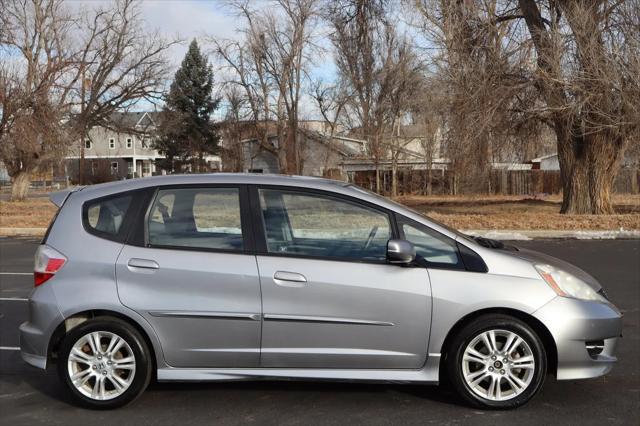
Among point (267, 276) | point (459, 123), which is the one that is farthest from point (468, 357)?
point (459, 123)

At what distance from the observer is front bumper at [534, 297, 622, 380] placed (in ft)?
14.3

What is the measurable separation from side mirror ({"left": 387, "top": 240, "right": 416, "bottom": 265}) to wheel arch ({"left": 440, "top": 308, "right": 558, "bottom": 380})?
22.4 inches

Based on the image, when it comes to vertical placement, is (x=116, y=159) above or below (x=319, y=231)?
above

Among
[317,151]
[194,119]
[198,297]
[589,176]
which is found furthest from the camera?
[194,119]

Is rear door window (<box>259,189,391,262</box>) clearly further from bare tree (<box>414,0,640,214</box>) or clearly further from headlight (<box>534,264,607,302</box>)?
bare tree (<box>414,0,640,214</box>)

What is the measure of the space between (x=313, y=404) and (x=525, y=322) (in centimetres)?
164

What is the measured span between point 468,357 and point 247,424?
1.60 meters

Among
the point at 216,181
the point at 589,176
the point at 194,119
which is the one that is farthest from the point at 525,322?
the point at 194,119

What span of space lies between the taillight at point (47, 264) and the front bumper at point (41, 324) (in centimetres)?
8

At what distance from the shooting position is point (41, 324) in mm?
4539

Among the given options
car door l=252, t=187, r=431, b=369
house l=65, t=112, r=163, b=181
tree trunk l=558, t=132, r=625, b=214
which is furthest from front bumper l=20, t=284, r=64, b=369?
house l=65, t=112, r=163, b=181

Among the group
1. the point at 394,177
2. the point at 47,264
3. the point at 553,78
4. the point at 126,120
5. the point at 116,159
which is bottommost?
the point at 47,264

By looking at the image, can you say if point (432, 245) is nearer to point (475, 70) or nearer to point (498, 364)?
point (498, 364)

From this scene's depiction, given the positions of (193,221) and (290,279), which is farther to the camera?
(193,221)
